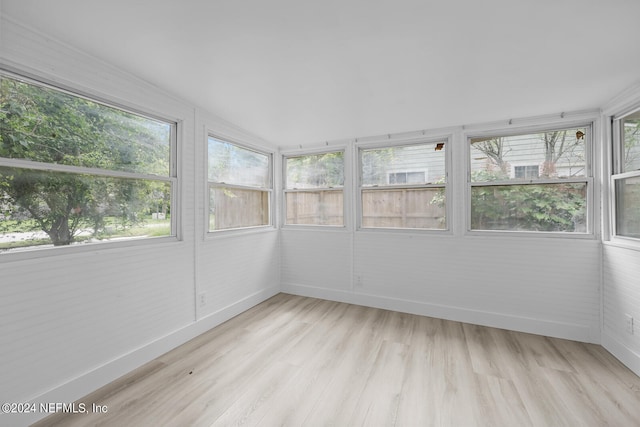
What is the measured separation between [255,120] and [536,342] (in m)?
3.75

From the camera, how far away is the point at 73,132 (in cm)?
192

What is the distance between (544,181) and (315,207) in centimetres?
277

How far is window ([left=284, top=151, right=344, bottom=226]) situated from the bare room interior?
10.0 inches

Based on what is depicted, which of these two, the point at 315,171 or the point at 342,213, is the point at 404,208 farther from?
the point at 315,171

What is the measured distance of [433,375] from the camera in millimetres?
2154

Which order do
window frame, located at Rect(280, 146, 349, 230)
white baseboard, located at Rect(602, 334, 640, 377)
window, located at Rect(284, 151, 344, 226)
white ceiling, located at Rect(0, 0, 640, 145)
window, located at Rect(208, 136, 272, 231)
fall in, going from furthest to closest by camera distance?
1. window, located at Rect(284, 151, 344, 226)
2. window frame, located at Rect(280, 146, 349, 230)
3. window, located at Rect(208, 136, 272, 231)
4. white baseboard, located at Rect(602, 334, 640, 377)
5. white ceiling, located at Rect(0, 0, 640, 145)

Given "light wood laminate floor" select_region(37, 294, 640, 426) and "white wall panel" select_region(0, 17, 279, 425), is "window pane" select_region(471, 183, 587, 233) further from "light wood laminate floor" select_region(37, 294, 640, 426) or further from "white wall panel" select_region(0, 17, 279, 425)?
"white wall panel" select_region(0, 17, 279, 425)

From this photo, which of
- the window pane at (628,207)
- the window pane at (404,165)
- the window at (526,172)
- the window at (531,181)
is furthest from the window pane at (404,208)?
the window pane at (628,207)

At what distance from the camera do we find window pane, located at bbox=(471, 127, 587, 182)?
2871 millimetres

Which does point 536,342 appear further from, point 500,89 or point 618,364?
point 500,89

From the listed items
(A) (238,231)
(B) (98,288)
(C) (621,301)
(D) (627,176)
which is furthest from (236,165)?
(C) (621,301)

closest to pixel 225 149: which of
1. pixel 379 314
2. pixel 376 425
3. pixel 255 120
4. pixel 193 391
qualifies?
pixel 255 120

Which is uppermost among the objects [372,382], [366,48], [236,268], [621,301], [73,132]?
[366,48]

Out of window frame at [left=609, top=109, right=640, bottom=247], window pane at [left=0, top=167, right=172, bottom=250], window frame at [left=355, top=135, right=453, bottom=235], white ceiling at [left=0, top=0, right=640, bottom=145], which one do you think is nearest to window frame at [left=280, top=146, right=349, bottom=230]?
window frame at [left=355, top=135, right=453, bottom=235]
